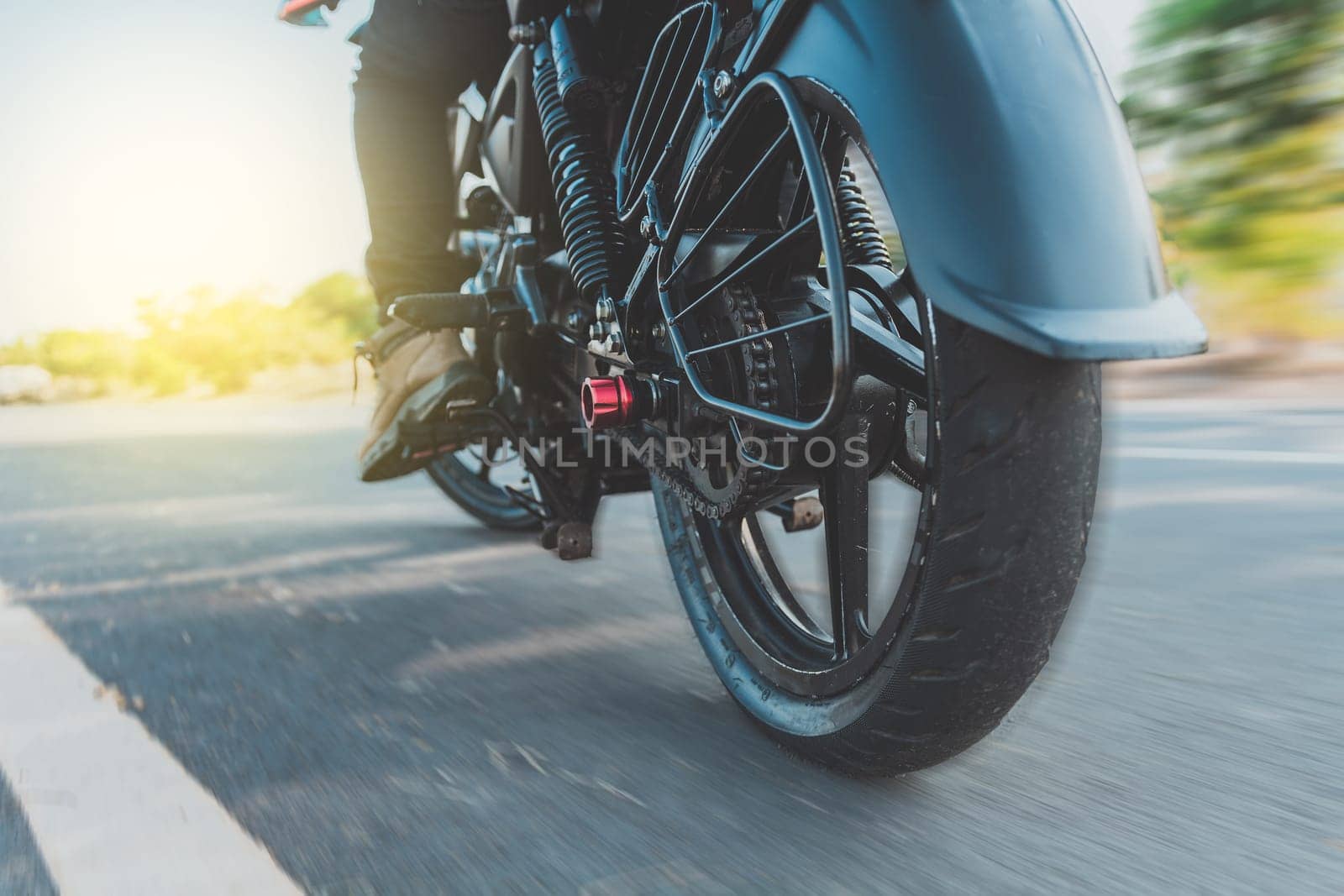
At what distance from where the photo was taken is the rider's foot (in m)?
2.85

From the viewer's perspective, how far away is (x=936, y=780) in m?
1.62

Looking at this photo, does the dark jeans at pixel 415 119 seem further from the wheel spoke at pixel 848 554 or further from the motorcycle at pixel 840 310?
the wheel spoke at pixel 848 554

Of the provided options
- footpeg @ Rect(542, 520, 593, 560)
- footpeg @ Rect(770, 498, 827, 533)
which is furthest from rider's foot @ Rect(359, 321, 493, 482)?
footpeg @ Rect(770, 498, 827, 533)

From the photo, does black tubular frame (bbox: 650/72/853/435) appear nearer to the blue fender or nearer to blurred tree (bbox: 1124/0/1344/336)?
the blue fender

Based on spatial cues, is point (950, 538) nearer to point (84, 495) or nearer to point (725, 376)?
point (725, 376)

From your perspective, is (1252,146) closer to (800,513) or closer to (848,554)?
(800,513)

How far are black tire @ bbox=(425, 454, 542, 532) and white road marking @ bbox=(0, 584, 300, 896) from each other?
62.2 inches

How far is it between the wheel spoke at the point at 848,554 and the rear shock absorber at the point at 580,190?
61 centimetres

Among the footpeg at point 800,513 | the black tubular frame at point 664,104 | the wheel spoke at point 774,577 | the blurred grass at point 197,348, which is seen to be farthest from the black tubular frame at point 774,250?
the blurred grass at point 197,348

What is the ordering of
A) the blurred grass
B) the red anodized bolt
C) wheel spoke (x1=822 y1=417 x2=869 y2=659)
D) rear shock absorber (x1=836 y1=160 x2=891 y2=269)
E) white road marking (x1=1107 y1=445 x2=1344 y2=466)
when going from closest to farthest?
1. wheel spoke (x1=822 y1=417 x2=869 y2=659)
2. rear shock absorber (x1=836 y1=160 x2=891 y2=269)
3. the red anodized bolt
4. white road marking (x1=1107 y1=445 x2=1344 y2=466)
5. the blurred grass

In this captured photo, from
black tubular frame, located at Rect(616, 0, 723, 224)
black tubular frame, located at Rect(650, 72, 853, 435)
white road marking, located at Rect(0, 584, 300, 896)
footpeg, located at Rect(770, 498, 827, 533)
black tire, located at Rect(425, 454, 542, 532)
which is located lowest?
white road marking, located at Rect(0, 584, 300, 896)

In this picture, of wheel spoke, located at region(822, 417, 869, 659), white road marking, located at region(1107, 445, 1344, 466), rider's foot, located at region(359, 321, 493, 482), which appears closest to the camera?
wheel spoke, located at region(822, 417, 869, 659)

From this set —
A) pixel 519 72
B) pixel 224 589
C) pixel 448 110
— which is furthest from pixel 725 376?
pixel 224 589

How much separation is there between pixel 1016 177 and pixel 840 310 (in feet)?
0.82
